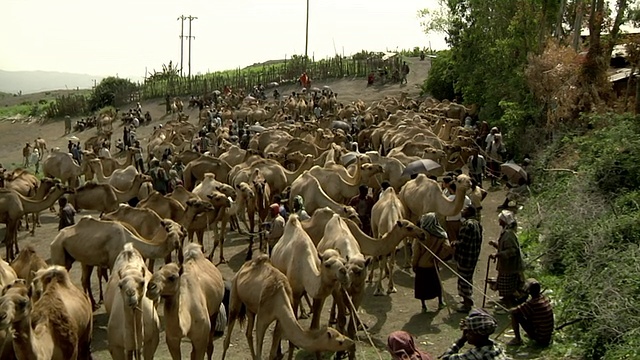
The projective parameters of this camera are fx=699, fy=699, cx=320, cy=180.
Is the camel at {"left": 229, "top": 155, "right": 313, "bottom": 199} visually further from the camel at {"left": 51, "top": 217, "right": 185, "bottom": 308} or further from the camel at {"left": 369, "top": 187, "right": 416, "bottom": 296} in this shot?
the camel at {"left": 51, "top": 217, "right": 185, "bottom": 308}

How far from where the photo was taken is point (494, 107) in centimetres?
2938

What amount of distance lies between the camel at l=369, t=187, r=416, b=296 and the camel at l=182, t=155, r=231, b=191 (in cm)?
669

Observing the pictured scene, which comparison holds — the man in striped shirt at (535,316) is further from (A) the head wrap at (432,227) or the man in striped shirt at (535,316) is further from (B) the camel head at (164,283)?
(B) the camel head at (164,283)

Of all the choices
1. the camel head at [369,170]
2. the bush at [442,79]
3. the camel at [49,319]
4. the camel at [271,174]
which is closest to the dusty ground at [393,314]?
the camel at [271,174]

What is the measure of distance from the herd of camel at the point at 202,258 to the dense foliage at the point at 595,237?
1835 mm

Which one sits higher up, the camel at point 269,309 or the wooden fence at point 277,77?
the wooden fence at point 277,77

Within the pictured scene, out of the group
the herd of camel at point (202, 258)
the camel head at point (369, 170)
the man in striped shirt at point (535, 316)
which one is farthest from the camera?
the camel head at point (369, 170)

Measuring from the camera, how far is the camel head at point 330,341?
740cm

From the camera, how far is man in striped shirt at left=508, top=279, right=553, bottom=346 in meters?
8.82

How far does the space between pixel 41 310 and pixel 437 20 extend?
133ft

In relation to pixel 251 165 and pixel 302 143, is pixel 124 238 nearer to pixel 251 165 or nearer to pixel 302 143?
pixel 251 165

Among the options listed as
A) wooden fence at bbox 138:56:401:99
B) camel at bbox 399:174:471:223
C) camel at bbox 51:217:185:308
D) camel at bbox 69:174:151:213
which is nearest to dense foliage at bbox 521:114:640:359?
camel at bbox 399:174:471:223

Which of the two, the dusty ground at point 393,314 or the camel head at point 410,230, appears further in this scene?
the camel head at point 410,230

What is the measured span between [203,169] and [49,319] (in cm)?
1119
